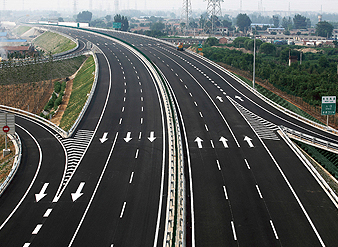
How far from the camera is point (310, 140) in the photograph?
38938 mm

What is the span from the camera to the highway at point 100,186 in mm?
22906

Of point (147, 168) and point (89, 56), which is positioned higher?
point (89, 56)

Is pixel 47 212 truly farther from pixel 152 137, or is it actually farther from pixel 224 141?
pixel 224 141

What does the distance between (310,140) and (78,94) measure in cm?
4171

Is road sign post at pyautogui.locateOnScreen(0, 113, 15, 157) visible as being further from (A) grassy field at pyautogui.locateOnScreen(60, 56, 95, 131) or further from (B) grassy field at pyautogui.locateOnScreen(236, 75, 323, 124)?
(B) grassy field at pyautogui.locateOnScreen(236, 75, 323, 124)

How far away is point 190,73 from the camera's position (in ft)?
238

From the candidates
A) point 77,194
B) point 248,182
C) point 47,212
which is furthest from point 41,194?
point 248,182

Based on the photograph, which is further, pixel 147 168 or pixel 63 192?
pixel 147 168

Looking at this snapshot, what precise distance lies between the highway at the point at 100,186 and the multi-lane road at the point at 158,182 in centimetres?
8

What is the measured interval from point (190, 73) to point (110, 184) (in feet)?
152

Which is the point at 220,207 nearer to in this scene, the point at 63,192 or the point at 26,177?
the point at 63,192

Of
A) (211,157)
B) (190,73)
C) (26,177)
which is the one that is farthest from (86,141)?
(190,73)

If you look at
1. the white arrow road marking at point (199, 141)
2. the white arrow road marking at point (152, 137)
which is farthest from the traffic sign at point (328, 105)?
the white arrow road marking at point (152, 137)

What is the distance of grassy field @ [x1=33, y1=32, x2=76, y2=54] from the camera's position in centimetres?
13360
